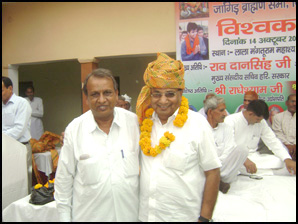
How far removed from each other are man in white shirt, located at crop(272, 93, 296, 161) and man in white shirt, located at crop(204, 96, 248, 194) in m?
1.70

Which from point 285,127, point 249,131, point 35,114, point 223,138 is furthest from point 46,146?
point 285,127

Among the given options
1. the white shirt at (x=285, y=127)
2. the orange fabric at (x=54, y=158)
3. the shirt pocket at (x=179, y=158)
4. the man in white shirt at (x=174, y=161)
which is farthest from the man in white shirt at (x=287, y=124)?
the orange fabric at (x=54, y=158)

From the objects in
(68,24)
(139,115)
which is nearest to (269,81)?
(139,115)

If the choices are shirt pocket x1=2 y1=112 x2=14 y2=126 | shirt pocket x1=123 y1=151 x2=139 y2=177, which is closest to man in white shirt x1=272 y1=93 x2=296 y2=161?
shirt pocket x1=123 y1=151 x2=139 y2=177

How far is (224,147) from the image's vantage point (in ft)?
14.0

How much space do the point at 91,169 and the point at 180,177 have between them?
0.63 metres

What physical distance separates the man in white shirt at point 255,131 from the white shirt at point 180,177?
2.71m

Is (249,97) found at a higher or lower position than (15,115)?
higher

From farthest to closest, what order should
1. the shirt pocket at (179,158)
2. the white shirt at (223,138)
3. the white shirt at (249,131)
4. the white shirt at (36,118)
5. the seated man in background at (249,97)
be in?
the white shirt at (36,118) < the seated man in background at (249,97) < the white shirt at (249,131) < the white shirt at (223,138) < the shirt pocket at (179,158)

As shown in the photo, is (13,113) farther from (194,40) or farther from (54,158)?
(194,40)

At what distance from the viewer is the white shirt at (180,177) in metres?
1.93

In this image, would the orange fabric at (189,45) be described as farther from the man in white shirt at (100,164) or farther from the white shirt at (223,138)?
the man in white shirt at (100,164)

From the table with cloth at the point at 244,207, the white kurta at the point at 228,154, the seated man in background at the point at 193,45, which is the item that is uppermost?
the seated man in background at the point at 193,45

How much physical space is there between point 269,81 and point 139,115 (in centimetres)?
429
